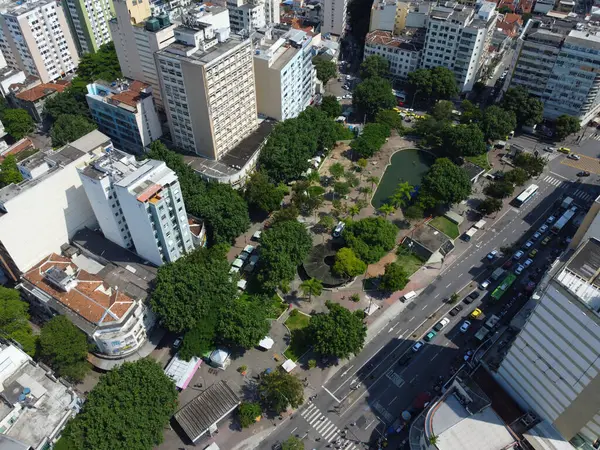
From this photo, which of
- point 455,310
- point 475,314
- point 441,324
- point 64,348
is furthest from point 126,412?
point 475,314

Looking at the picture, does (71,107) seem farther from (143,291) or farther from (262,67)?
(143,291)

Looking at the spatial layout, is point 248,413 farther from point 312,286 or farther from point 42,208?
point 42,208

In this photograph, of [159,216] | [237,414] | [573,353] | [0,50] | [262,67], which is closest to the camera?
[573,353]

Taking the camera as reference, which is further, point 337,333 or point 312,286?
point 312,286

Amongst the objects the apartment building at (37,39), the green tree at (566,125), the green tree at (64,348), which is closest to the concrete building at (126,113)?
the apartment building at (37,39)

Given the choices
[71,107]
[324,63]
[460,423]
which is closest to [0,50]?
[71,107]

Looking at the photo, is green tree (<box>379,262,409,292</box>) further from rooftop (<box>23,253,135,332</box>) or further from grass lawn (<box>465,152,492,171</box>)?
grass lawn (<box>465,152,492,171</box>)
